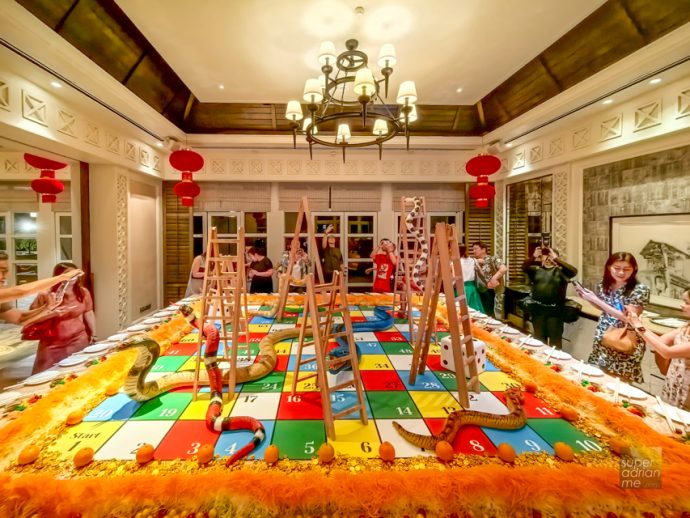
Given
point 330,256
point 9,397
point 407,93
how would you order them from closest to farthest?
point 9,397, point 407,93, point 330,256

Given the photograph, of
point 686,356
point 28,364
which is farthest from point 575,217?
point 28,364

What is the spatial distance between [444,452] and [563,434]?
0.61 m

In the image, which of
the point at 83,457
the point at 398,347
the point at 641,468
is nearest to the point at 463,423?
the point at 641,468

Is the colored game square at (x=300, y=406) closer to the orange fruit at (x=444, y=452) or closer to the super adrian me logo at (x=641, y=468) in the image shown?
the orange fruit at (x=444, y=452)

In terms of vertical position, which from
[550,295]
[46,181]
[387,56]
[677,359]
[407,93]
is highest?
[387,56]

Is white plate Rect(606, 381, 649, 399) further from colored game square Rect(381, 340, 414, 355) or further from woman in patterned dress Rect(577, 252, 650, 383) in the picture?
colored game square Rect(381, 340, 414, 355)

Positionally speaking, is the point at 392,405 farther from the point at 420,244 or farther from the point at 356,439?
the point at 420,244

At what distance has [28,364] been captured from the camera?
3564 mm

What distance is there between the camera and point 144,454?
1.21 metres

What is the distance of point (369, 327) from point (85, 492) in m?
2.20

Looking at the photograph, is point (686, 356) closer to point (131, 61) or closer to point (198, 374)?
point (198, 374)

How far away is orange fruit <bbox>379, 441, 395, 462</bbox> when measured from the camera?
1.23 m

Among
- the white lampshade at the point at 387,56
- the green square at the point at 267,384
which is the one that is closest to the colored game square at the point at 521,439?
the green square at the point at 267,384

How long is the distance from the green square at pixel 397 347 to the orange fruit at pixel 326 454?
125cm
